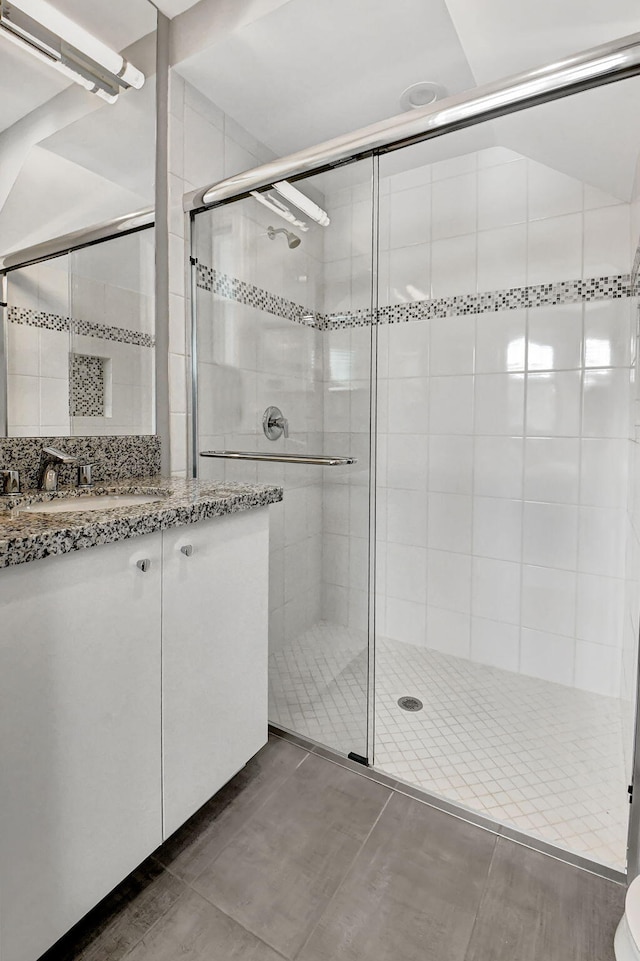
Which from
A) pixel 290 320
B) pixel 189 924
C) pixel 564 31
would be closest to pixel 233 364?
pixel 290 320

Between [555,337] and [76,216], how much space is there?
1.87 metres

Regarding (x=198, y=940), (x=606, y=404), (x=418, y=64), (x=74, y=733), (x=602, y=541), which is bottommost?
(x=198, y=940)

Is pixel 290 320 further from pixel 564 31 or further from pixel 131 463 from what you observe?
pixel 564 31

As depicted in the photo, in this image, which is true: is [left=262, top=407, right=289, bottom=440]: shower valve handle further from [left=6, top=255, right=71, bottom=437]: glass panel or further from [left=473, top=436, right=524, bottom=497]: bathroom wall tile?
[left=473, top=436, right=524, bottom=497]: bathroom wall tile

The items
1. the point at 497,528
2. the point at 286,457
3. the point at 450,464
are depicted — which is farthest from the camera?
the point at 450,464

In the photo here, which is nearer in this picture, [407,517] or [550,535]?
[550,535]

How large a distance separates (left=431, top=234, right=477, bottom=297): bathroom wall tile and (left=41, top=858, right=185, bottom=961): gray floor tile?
2.41 metres

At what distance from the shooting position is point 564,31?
135 centimetres

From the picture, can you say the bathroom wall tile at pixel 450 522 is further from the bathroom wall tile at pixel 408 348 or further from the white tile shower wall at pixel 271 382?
the white tile shower wall at pixel 271 382

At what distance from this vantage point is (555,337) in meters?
2.08

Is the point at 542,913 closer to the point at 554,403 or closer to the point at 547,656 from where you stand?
the point at 547,656

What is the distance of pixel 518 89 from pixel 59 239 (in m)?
1.31

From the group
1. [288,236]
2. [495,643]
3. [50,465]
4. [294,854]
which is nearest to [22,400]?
[50,465]

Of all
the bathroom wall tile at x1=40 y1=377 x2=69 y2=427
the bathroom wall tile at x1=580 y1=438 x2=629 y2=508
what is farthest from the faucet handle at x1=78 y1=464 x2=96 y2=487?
the bathroom wall tile at x1=580 y1=438 x2=629 y2=508
